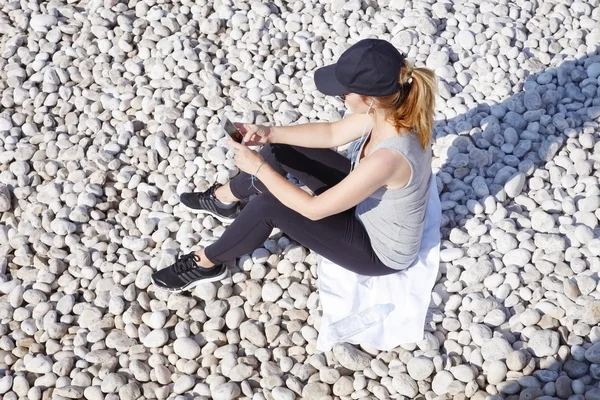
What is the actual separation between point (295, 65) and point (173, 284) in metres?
1.71

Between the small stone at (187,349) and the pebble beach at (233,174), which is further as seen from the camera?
the small stone at (187,349)

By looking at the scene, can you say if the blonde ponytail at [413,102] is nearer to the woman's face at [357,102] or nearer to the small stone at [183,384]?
the woman's face at [357,102]

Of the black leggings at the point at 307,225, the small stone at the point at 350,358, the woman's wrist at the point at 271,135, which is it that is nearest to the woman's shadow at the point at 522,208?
the small stone at the point at 350,358

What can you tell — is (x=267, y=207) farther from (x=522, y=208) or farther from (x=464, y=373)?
(x=522, y=208)

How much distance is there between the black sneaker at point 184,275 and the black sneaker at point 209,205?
1.19ft

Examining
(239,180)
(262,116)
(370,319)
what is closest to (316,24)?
(262,116)

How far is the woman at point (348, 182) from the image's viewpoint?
2.45m

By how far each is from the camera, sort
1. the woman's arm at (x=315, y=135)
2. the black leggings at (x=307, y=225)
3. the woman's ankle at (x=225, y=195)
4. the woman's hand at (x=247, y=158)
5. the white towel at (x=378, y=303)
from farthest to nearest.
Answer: the woman's ankle at (x=225, y=195), the woman's arm at (x=315, y=135), the white towel at (x=378, y=303), the black leggings at (x=307, y=225), the woman's hand at (x=247, y=158)

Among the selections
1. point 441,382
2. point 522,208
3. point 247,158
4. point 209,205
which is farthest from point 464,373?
point 209,205

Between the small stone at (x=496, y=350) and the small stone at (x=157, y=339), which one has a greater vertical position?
the small stone at (x=496, y=350)

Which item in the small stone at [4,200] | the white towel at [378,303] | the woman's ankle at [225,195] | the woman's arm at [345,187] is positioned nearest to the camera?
the woman's arm at [345,187]

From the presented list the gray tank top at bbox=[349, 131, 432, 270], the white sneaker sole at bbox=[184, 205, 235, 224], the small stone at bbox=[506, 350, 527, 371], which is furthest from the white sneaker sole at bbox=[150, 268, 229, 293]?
the small stone at bbox=[506, 350, 527, 371]

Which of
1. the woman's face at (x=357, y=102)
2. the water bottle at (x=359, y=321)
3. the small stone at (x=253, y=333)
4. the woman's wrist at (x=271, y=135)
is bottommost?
the small stone at (x=253, y=333)

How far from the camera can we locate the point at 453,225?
10.9ft
